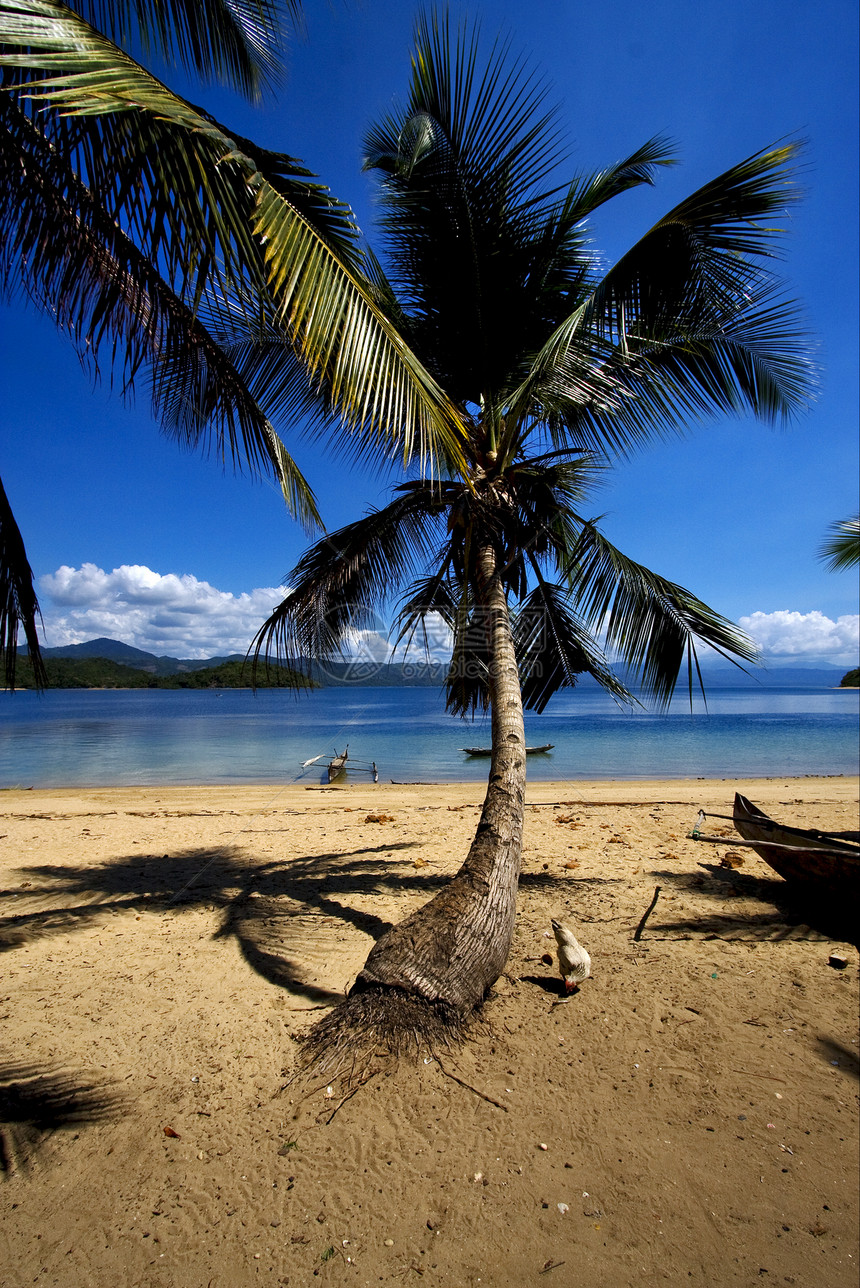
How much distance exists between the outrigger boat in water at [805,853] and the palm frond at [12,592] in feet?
15.2

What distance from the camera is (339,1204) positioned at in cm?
234

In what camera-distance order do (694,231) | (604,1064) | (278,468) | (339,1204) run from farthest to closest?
(278,468)
(694,231)
(604,1064)
(339,1204)

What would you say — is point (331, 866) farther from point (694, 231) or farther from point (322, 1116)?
point (694, 231)

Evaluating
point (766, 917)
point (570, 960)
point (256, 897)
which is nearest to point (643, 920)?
point (766, 917)

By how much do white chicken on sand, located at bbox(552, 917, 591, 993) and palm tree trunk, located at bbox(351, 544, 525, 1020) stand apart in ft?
1.08

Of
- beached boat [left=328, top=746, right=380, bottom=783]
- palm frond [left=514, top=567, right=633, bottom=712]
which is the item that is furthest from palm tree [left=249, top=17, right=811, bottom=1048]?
beached boat [left=328, top=746, right=380, bottom=783]

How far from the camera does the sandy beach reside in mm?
2178

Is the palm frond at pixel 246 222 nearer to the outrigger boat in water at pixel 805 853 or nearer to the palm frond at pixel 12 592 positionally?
the palm frond at pixel 12 592

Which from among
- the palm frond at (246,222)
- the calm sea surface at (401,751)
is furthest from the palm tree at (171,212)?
the calm sea surface at (401,751)

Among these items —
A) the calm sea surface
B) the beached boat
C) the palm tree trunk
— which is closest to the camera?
the palm tree trunk

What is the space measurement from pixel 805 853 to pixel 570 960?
2476 millimetres

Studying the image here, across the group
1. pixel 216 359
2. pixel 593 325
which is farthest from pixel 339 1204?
pixel 593 325

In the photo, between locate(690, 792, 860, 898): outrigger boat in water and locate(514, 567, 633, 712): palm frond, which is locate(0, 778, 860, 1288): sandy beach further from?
locate(514, 567, 633, 712): palm frond

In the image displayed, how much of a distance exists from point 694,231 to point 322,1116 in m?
6.09
